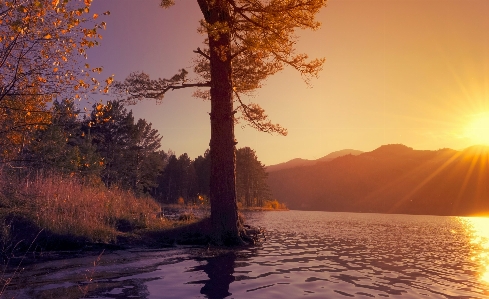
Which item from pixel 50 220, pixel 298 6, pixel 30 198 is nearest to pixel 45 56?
pixel 50 220

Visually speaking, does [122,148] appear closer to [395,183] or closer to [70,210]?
[70,210]

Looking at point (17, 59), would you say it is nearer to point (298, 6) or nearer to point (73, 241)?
point (73, 241)

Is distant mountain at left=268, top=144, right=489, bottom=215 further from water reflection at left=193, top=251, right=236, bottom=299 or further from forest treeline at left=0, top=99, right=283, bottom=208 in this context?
water reflection at left=193, top=251, right=236, bottom=299

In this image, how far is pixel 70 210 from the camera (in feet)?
37.4

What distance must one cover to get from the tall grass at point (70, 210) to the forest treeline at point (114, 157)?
965 mm

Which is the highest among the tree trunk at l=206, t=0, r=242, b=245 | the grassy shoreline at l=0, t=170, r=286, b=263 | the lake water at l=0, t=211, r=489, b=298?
the tree trunk at l=206, t=0, r=242, b=245

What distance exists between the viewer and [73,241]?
952cm

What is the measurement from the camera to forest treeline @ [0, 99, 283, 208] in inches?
530

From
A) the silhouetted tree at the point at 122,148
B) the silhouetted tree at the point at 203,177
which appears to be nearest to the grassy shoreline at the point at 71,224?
the silhouetted tree at the point at 122,148

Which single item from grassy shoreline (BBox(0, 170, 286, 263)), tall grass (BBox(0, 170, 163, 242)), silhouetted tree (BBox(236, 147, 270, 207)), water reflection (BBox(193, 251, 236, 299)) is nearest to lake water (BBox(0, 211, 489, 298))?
water reflection (BBox(193, 251, 236, 299))

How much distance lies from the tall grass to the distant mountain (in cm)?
11323

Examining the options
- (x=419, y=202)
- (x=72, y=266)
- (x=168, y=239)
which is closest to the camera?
(x=72, y=266)

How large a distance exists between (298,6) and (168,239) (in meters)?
8.16

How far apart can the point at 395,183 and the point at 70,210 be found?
14588 cm
